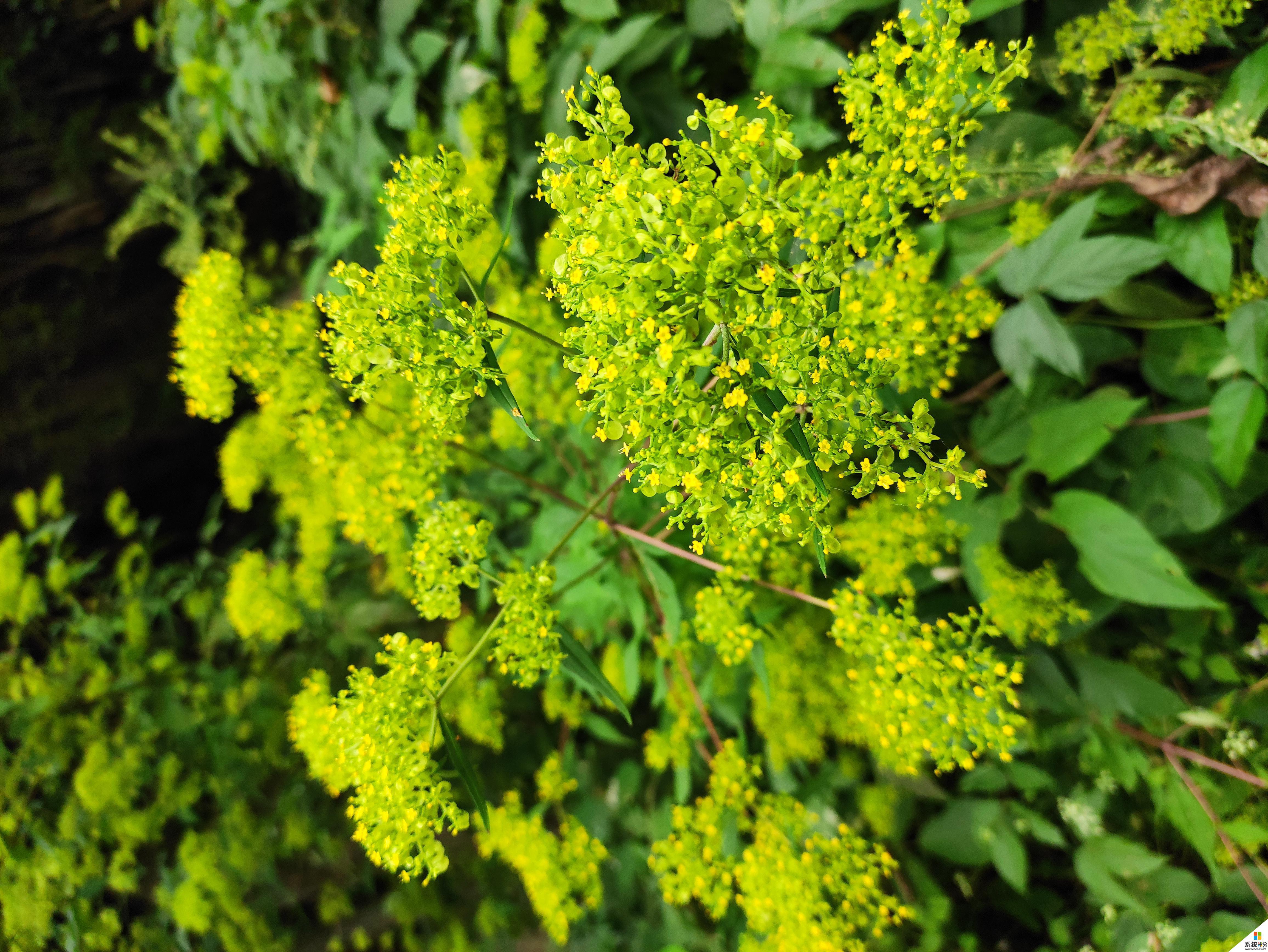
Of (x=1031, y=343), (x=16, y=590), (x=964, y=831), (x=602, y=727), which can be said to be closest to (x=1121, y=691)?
(x=964, y=831)

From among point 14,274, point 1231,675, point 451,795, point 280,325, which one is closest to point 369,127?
point 280,325

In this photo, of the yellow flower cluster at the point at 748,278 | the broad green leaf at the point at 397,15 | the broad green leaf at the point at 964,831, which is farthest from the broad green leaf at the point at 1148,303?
the broad green leaf at the point at 397,15

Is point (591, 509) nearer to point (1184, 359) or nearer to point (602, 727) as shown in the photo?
point (602, 727)

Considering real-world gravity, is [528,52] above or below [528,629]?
above

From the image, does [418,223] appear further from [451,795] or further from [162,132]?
[162,132]

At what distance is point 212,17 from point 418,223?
201 cm

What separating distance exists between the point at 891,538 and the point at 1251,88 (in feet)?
3.08

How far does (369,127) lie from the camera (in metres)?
1.86

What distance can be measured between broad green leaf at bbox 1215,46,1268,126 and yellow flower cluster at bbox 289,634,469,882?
1.55 meters

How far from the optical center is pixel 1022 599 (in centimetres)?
130

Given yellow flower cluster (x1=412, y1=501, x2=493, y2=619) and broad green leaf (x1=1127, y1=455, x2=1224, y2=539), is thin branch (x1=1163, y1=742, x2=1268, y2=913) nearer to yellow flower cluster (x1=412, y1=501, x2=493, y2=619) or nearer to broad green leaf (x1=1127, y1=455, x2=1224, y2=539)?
broad green leaf (x1=1127, y1=455, x2=1224, y2=539)

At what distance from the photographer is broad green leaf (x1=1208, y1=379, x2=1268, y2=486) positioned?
46.6 inches

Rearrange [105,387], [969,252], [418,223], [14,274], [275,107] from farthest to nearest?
[105,387] → [14,274] → [275,107] → [969,252] → [418,223]

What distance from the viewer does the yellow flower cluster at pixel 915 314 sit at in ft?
2.85
